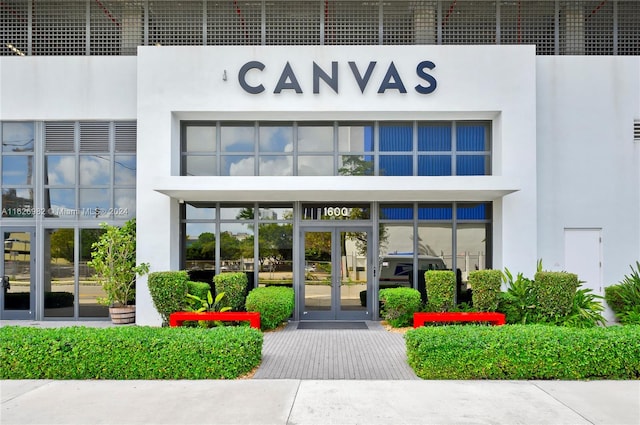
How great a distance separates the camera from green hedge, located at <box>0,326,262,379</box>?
247 inches

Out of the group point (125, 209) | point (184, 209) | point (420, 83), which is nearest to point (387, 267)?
point (420, 83)

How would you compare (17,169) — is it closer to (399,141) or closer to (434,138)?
(399,141)

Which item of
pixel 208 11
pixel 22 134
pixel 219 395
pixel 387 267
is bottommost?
pixel 219 395

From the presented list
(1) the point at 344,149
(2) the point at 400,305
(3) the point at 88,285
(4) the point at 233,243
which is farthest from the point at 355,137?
(3) the point at 88,285

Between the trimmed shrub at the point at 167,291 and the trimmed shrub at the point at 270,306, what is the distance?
1.48m

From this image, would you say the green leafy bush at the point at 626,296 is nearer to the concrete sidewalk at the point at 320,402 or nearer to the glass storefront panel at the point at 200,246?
the concrete sidewalk at the point at 320,402

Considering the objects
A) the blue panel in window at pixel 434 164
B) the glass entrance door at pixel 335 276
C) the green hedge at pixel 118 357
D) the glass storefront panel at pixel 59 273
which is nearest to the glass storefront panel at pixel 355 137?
the blue panel in window at pixel 434 164

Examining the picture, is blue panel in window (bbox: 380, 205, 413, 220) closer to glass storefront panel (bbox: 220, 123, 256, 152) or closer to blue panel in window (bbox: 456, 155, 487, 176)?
blue panel in window (bbox: 456, 155, 487, 176)

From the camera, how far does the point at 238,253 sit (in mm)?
11062

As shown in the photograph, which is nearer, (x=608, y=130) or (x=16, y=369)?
(x=16, y=369)

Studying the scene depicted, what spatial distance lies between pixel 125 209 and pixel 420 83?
8.14 meters

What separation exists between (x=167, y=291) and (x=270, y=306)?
221 centimetres

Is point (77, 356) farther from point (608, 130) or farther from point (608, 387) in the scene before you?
point (608, 130)

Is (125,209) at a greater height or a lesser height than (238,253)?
greater
